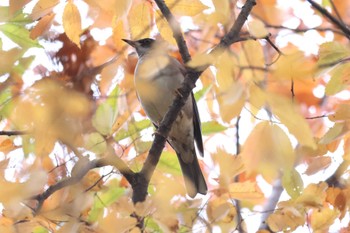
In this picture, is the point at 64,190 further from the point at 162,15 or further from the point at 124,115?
the point at 162,15

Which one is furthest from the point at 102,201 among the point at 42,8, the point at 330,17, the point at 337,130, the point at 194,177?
the point at 330,17

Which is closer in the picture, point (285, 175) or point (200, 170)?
point (285, 175)

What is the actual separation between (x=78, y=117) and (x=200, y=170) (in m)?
2.27

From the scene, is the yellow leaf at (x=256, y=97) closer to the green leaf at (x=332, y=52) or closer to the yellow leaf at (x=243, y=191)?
the green leaf at (x=332, y=52)

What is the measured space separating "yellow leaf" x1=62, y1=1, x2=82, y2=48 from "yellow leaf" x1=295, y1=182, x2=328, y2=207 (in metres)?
1.49

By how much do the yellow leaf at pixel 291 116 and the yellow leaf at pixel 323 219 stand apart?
50.7 inches

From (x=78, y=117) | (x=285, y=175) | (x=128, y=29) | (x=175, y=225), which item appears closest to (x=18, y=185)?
(x=78, y=117)

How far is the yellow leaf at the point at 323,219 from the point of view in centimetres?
308

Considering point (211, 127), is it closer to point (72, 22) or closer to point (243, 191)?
point (243, 191)

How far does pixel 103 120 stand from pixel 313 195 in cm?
125

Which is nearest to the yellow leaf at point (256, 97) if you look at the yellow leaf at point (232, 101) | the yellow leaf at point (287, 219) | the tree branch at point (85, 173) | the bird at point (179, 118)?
the yellow leaf at point (232, 101)

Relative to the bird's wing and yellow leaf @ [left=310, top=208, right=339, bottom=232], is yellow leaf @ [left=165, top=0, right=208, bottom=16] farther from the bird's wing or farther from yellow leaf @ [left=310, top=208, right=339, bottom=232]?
the bird's wing

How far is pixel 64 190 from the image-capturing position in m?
2.96

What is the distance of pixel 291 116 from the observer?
192 centimetres
